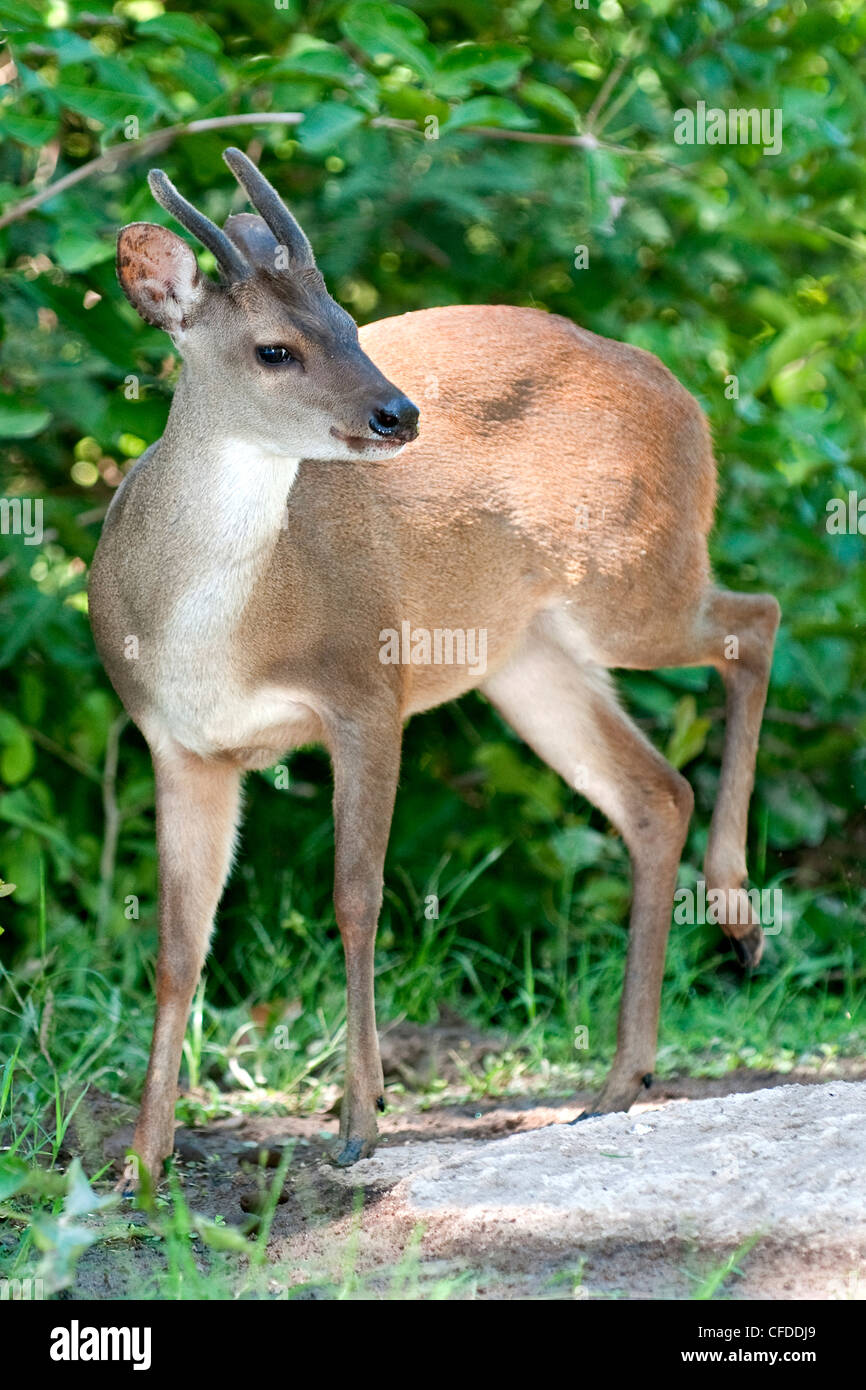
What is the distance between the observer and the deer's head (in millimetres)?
4383

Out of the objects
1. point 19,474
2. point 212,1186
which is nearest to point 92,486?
point 19,474

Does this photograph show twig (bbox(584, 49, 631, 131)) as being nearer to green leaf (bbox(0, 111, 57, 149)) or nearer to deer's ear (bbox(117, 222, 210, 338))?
green leaf (bbox(0, 111, 57, 149))

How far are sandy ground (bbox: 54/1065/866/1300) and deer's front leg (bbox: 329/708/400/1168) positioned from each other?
217 mm

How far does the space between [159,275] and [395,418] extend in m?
0.80

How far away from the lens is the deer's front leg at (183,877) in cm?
483

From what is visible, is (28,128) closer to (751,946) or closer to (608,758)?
(608,758)

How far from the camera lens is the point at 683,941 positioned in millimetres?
6855

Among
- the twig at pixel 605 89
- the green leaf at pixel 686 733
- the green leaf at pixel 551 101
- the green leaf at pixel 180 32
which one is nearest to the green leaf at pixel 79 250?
the green leaf at pixel 180 32

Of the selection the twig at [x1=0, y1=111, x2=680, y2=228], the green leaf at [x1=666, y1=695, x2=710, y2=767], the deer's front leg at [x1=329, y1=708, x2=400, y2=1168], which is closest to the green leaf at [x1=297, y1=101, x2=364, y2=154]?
the twig at [x1=0, y1=111, x2=680, y2=228]

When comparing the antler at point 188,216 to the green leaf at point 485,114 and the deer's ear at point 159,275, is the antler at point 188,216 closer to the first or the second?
the deer's ear at point 159,275

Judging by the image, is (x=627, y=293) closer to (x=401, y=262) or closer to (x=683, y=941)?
(x=401, y=262)

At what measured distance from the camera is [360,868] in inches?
188

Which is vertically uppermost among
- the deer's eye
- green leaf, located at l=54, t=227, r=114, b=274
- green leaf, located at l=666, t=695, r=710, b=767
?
green leaf, located at l=54, t=227, r=114, b=274

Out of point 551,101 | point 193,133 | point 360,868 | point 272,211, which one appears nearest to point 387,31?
point 551,101
